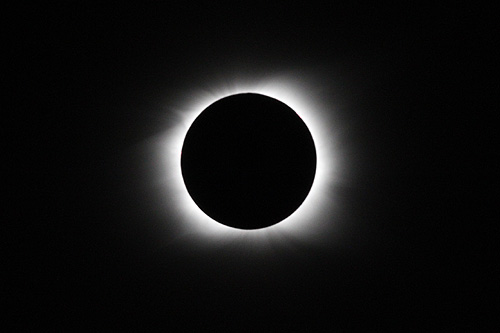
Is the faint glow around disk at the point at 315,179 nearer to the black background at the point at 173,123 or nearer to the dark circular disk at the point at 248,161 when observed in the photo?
the black background at the point at 173,123

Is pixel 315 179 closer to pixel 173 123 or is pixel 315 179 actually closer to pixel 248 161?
pixel 248 161

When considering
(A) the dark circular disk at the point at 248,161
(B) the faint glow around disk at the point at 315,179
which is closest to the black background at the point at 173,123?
(B) the faint glow around disk at the point at 315,179

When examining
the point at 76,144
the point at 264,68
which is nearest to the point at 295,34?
the point at 264,68

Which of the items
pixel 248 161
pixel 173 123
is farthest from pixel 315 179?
pixel 173 123

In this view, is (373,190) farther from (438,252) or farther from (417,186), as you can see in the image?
(438,252)

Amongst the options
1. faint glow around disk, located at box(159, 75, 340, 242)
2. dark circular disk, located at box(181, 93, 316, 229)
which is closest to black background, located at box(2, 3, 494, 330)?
faint glow around disk, located at box(159, 75, 340, 242)

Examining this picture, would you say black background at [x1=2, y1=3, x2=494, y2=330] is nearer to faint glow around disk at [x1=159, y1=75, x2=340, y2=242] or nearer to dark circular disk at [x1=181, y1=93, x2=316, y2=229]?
faint glow around disk at [x1=159, y1=75, x2=340, y2=242]
